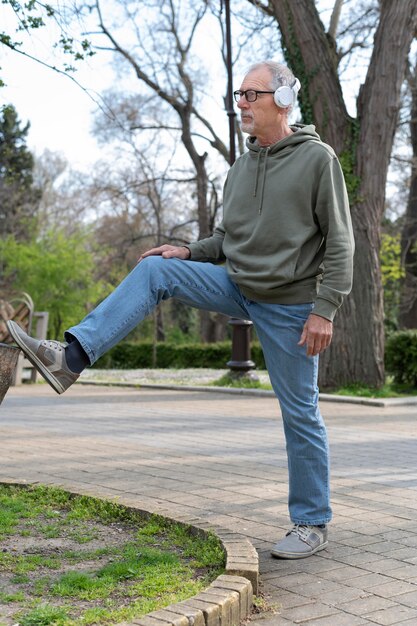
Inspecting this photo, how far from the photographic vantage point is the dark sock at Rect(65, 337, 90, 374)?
3750 mm

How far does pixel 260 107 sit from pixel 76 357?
1.40m

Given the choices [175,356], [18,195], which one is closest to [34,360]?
[175,356]

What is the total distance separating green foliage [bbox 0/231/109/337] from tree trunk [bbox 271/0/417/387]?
18.6m

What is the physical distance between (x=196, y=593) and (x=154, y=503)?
194 centimetres

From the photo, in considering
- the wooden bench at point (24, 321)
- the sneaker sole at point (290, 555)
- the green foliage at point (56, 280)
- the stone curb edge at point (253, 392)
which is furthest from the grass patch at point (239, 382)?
the green foliage at point (56, 280)

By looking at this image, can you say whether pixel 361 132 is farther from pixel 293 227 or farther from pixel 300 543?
pixel 300 543

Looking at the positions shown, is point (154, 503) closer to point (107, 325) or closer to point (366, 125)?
point (107, 325)

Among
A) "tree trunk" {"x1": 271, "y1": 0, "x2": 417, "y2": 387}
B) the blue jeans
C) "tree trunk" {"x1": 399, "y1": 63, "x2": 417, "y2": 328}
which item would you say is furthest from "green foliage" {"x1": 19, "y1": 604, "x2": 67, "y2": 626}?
"tree trunk" {"x1": 399, "y1": 63, "x2": 417, "y2": 328}

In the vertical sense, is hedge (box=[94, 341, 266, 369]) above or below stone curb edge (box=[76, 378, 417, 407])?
above

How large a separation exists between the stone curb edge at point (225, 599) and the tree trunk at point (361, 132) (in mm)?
10407

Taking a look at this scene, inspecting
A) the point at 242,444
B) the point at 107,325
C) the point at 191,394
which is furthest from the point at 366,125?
the point at 107,325

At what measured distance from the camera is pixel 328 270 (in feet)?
13.3

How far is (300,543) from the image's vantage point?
422 centimetres

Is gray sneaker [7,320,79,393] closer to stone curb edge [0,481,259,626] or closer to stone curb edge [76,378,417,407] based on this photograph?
stone curb edge [0,481,259,626]
